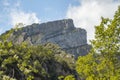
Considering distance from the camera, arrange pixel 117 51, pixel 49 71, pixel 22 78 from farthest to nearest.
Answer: pixel 49 71
pixel 22 78
pixel 117 51

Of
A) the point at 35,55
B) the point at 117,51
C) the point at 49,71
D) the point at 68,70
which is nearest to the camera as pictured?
the point at 117,51

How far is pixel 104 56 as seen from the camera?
21703 mm

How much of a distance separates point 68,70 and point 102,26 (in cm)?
12503

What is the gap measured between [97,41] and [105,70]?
80.0 inches

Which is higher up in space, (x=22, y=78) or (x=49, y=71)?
(x=49, y=71)

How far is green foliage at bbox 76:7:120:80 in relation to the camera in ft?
70.5

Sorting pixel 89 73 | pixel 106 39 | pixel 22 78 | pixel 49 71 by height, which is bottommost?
pixel 89 73

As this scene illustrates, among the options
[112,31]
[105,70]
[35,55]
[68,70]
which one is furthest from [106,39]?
[68,70]

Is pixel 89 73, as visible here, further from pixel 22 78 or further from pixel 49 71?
pixel 49 71

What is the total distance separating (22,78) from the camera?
92688 mm

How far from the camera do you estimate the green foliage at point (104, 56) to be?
70.5 feet

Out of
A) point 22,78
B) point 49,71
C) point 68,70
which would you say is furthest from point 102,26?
point 68,70

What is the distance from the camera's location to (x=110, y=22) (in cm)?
2300

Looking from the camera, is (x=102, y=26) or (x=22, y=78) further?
(x=22, y=78)
